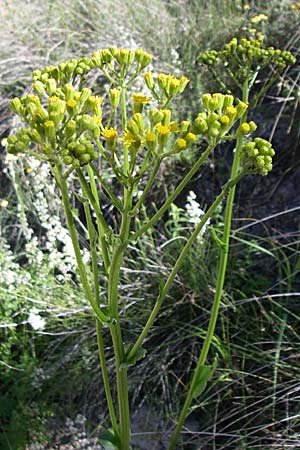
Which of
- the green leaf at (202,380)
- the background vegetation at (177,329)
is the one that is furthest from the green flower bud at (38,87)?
the background vegetation at (177,329)

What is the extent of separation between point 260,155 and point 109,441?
85 centimetres

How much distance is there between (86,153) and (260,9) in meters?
3.10

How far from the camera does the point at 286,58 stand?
2.01 meters

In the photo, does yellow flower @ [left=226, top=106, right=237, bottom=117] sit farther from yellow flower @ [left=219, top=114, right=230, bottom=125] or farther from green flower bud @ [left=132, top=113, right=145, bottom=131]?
green flower bud @ [left=132, top=113, right=145, bottom=131]

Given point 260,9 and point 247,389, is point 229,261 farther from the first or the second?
point 260,9

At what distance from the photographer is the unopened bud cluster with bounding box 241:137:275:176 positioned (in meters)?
1.32

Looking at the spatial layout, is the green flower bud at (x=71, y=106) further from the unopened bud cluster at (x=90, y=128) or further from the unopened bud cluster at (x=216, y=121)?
the unopened bud cluster at (x=216, y=121)

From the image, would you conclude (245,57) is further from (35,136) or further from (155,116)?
(35,136)

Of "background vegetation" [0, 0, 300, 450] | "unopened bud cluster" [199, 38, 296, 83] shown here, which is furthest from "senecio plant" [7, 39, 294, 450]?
"background vegetation" [0, 0, 300, 450]

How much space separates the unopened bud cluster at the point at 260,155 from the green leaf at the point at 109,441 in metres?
0.81

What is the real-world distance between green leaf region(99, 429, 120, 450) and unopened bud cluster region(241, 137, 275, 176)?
808mm

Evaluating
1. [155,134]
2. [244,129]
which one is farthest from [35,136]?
[244,129]

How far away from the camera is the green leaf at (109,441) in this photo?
1.54 metres

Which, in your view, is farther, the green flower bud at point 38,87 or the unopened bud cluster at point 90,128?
the green flower bud at point 38,87
